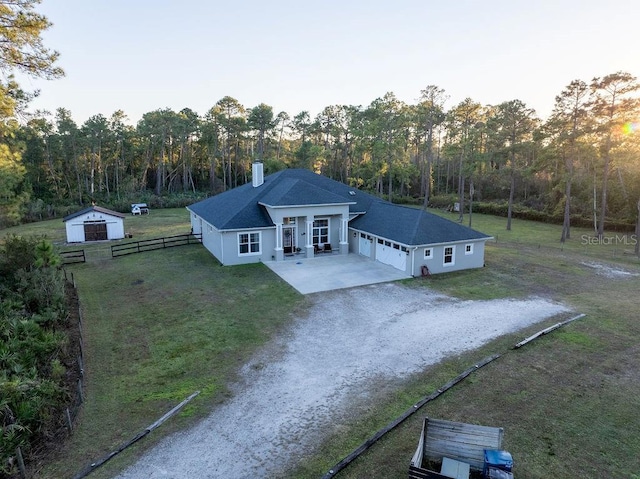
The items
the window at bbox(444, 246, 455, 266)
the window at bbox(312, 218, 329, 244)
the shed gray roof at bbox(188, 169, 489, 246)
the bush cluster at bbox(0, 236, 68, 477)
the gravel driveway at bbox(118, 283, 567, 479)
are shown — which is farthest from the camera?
the window at bbox(312, 218, 329, 244)

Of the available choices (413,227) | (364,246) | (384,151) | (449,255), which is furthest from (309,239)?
(384,151)

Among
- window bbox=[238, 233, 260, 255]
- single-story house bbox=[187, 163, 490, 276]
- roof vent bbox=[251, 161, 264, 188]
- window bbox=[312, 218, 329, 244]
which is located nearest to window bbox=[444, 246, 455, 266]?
single-story house bbox=[187, 163, 490, 276]

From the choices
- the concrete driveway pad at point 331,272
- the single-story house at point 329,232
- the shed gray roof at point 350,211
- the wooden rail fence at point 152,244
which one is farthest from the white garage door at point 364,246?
the wooden rail fence at point 152,244

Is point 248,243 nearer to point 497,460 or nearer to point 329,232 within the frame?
point 329,232

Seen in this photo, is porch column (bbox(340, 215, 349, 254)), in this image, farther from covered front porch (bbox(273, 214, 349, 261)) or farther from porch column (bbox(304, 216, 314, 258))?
porch column (bbox(304, 216, 314, 258))

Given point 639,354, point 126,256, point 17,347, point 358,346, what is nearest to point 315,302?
point 358,346

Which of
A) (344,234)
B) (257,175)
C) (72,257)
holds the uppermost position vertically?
(257,175)
